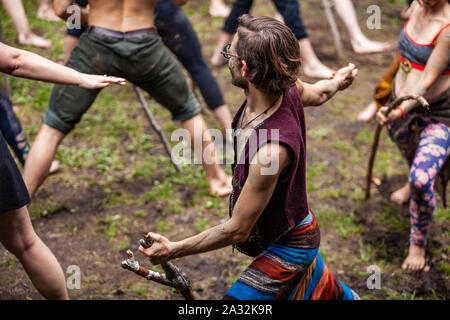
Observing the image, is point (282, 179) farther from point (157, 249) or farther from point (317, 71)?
point (317, 71)

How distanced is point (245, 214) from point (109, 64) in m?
1.73

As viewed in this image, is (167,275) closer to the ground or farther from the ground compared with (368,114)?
farther from the ground

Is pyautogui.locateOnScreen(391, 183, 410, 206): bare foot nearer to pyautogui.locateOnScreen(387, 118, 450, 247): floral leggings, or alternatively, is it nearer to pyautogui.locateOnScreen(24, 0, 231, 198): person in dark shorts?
pyautogui.locateOnScreen(387, 118, 450, 247): floral leggings

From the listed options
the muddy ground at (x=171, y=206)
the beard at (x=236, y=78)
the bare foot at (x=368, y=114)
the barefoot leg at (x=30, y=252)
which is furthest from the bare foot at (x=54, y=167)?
the bare foot at (x=368, y=114)

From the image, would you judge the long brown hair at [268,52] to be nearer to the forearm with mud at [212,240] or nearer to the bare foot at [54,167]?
the forearm with mud at [212,240]

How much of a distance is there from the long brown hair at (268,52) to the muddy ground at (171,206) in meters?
1.65

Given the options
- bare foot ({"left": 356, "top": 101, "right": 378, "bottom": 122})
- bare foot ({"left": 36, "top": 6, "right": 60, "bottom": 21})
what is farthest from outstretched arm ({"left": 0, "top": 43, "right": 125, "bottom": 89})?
bare foot ({"left": 36, "top": 6, "right": 60, "bottom": 21})

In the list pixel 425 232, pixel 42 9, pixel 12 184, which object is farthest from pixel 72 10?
pixel 42 9

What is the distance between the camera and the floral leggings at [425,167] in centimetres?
307

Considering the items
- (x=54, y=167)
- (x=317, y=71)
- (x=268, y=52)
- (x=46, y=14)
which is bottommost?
(x=317, y=71)

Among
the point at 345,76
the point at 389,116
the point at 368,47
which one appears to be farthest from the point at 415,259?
the point at 368,47

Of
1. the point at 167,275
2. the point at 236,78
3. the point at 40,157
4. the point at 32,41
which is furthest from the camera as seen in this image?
the point at 32,41

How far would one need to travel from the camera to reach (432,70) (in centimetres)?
296

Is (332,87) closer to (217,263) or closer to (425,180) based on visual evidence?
(425,180)
